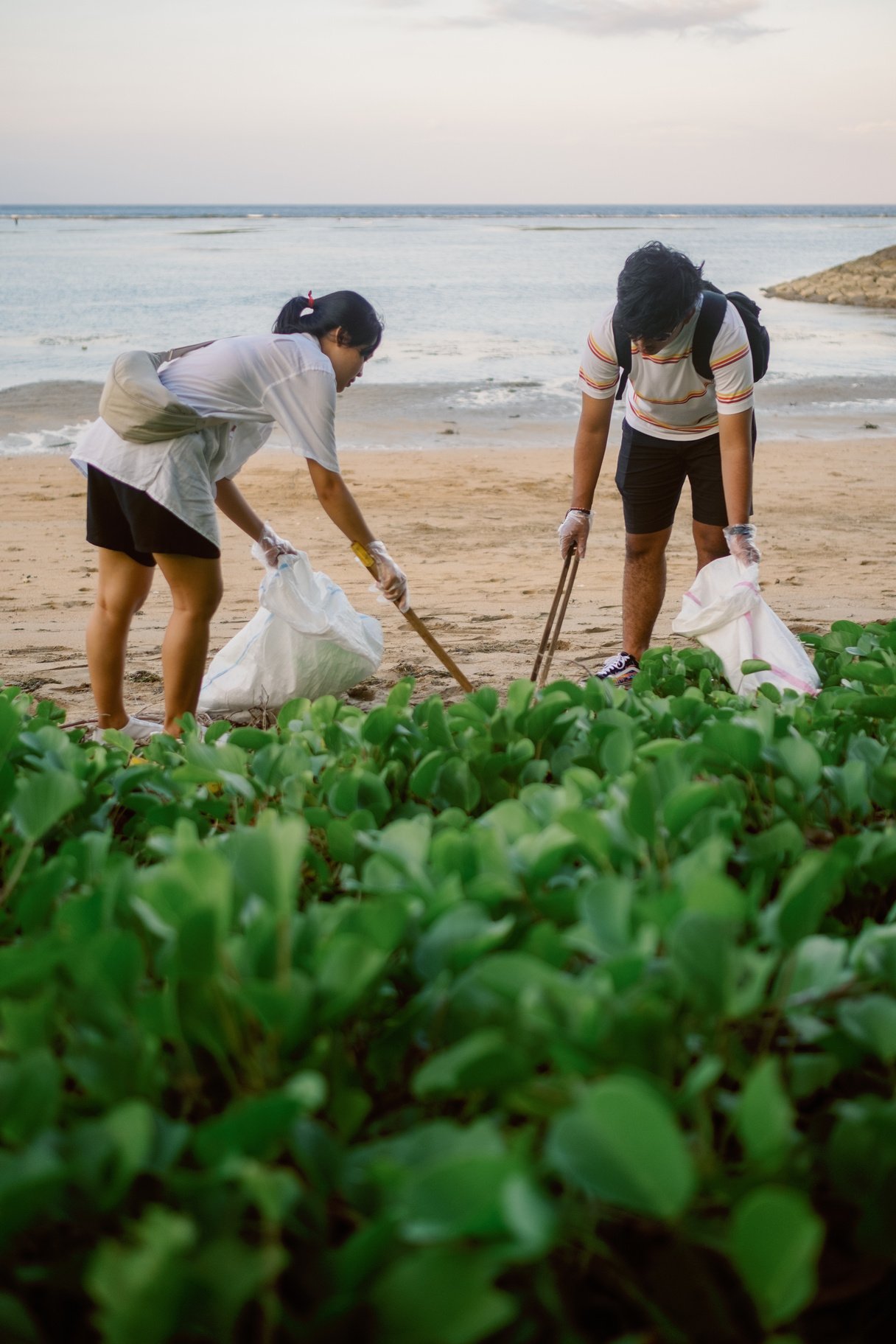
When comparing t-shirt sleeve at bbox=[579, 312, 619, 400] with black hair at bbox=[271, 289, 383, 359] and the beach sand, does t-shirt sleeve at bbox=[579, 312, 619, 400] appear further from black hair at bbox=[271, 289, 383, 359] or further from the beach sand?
the beach sand

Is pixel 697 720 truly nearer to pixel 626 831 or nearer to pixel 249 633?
pixel 626 831

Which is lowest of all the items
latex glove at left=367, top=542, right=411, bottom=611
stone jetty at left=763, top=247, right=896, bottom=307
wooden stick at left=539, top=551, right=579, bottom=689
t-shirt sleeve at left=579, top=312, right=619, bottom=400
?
wooden stick at left=539, top=551, right=579, bottom=689

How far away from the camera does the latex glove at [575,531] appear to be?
4.66m

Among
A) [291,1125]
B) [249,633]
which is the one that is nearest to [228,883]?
[291,1125]


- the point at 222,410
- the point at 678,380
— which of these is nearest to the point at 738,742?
the point at 222,410

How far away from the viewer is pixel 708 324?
4277mm

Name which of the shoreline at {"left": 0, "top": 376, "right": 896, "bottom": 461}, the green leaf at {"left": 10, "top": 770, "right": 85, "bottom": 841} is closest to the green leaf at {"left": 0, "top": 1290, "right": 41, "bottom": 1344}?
the green leaf at {"left": 10, "top": 770, "right": 85, "bottom": 841}

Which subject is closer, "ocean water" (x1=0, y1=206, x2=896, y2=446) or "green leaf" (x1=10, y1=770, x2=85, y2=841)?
"green leaf" (x1=10, y1=770, x2=85, y2=841)

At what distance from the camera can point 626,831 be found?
1.31m

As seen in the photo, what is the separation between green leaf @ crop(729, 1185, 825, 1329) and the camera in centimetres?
70

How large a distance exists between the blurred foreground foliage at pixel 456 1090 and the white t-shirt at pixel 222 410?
271 centimetres

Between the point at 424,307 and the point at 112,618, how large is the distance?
78.9ft

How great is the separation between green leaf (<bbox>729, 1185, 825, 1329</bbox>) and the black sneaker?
13.6ft

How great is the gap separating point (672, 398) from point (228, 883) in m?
4.06
